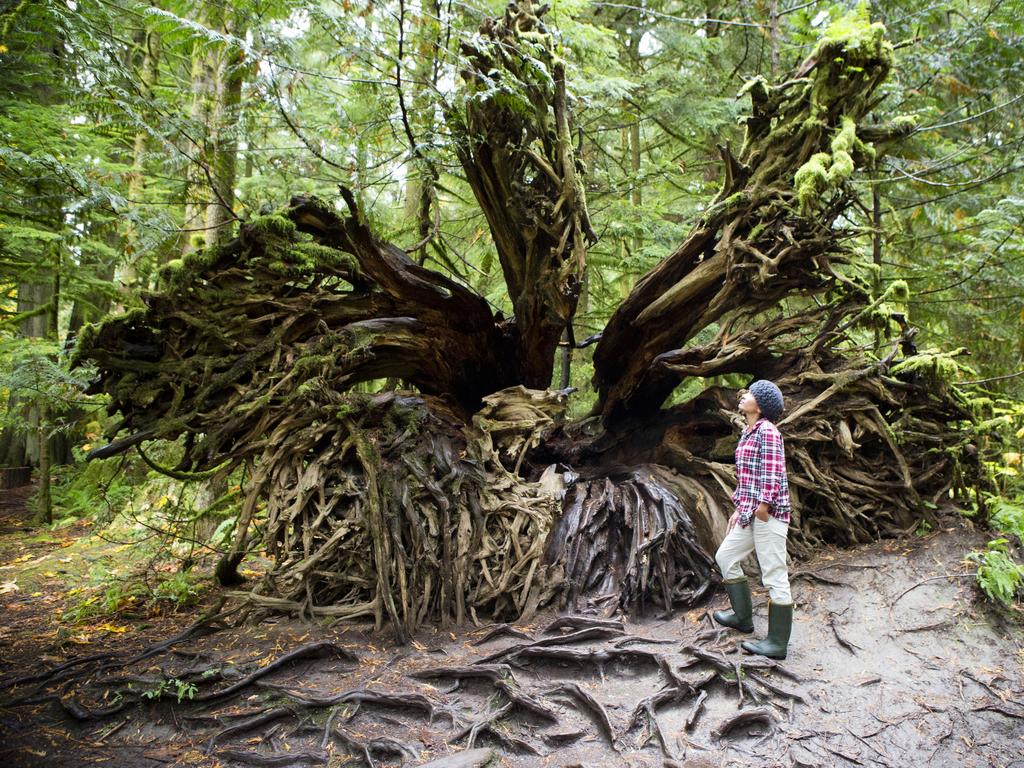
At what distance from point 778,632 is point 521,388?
348 cm

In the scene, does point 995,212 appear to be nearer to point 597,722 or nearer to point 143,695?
point 597,722

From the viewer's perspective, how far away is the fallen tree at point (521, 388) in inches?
191

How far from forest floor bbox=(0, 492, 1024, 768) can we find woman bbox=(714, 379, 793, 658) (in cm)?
30

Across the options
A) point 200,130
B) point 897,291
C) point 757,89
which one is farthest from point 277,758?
point 757,89

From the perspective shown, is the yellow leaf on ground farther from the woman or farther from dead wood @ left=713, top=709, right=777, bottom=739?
the woman

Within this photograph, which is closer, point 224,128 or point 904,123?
point 224,128

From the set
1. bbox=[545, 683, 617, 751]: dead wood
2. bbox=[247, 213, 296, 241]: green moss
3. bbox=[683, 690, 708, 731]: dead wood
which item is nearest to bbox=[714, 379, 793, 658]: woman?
bbox=[683, 690, 708, 731]: dead wood

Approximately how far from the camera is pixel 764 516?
389cm

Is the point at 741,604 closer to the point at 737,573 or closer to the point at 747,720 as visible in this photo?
the point at 737,573

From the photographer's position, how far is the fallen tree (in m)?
4.85

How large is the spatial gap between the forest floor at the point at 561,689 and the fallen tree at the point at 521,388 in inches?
21.2

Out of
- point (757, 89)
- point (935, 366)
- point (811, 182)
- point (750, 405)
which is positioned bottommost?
Result: point (750, 405)

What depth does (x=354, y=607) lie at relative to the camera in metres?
4.67

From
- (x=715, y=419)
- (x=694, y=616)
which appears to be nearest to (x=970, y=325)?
(x=715, y=419)
